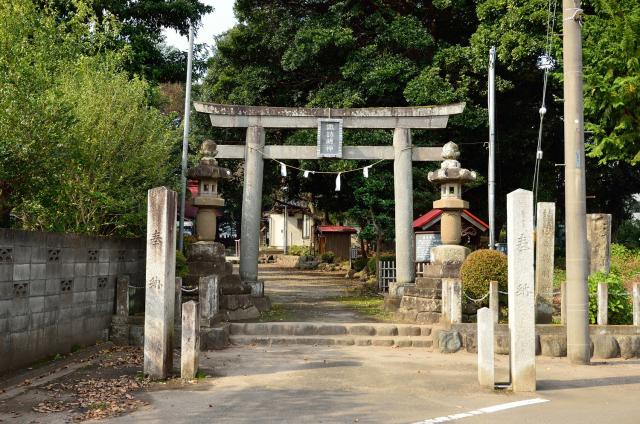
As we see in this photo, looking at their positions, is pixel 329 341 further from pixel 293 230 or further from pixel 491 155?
pixel 293 230

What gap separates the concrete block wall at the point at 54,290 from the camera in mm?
9312

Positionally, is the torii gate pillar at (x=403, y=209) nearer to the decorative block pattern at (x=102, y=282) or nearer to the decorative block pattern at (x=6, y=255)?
the decorative block pattern at (x=102, y=282)

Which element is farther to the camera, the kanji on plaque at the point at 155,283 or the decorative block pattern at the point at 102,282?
the decorative block pattern at the point at 102,282

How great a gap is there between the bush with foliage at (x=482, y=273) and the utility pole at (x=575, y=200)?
2839 millimetres

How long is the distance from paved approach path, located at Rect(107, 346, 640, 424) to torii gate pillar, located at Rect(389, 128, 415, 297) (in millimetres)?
5144

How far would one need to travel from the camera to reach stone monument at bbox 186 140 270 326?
1494cm

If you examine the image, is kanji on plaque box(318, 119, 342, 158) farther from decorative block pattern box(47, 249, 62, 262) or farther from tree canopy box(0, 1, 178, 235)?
decorative block pattern box(47, 249, 62, 262)

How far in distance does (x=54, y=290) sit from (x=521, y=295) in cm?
778

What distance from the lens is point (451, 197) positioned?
16.2 metres

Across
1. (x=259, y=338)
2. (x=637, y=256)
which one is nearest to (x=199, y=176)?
(x=259, y=338)

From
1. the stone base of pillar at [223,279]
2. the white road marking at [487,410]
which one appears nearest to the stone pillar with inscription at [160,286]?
the white road marking at [487,410]

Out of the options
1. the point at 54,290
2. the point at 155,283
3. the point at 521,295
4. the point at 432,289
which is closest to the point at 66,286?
the point at 54,290

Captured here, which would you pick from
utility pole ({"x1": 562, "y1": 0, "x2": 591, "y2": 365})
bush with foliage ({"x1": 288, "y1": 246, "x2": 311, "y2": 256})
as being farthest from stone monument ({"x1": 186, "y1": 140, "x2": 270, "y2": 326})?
bush with foliage ({"x1": 288, "y1": 246, "x2": 311, "y2": 256})

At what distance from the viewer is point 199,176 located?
16.1m
